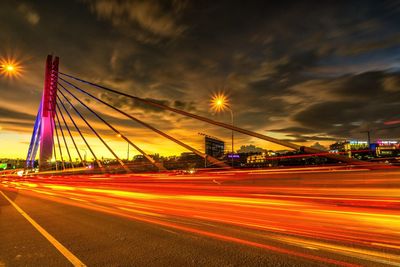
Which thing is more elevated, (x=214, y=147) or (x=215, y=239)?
(x=214, y=147)

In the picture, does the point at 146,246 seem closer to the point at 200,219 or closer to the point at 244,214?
the point at 200,219

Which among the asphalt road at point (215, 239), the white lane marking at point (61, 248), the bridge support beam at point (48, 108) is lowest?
the white lane marking at point (61, 248)

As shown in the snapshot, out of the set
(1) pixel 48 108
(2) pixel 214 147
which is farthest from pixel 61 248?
(2) pixel 214 147

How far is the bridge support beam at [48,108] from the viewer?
47625 mm

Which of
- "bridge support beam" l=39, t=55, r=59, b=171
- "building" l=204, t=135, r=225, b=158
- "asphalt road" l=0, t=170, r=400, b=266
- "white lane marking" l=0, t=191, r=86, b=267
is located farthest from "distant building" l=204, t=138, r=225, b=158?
"white lane marking" l=0, t=191, r=86, b=267

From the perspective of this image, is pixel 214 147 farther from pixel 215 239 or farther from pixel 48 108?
pixel 215 239

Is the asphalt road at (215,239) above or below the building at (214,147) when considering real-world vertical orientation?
below

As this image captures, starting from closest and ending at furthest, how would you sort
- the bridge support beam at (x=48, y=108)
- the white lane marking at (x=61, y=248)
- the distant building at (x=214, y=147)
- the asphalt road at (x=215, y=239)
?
1. the asphalt road at (x=215, y=239)
2. the white lane marking at (x=61, y=248)
3. the bridge support beam at (x=48, y=108)
4. the distant building at (x=214, y=147)

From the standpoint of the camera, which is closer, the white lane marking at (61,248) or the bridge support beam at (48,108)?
the white lane marking at (61,248)

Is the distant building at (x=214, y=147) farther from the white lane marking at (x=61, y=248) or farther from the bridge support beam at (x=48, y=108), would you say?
the white lane marking at (x=61, y=248)

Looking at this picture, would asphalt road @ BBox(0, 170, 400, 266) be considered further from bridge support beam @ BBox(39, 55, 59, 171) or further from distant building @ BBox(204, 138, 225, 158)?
distant building @ BBox(204, 138, 225, 158)

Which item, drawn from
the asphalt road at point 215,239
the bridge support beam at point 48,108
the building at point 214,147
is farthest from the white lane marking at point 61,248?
the building at point 214,147

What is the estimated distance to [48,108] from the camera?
48.8 m

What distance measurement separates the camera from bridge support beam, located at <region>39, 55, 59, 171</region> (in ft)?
156
